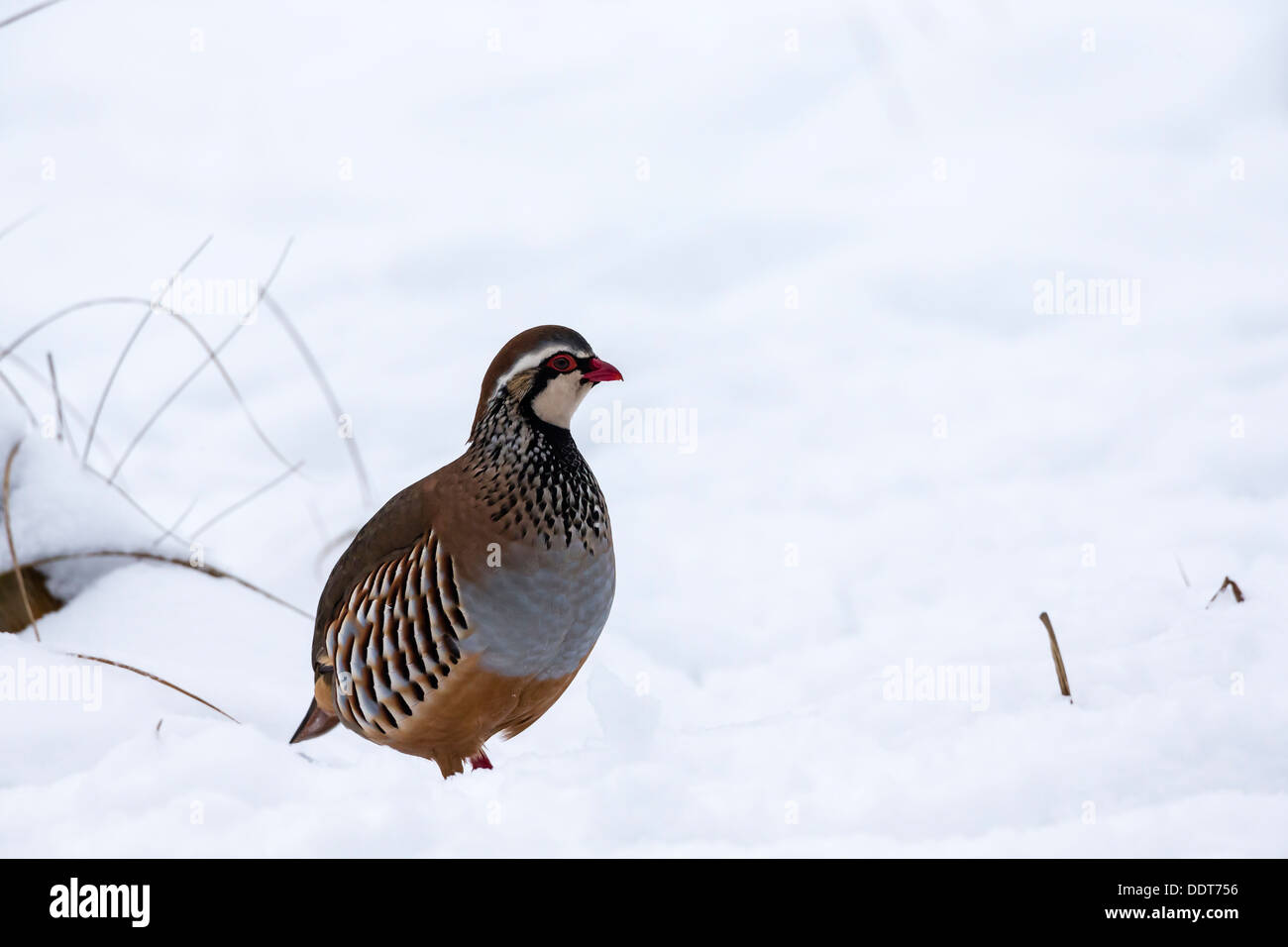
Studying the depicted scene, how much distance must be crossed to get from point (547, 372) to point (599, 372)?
12cm

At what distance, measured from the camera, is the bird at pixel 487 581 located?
2.75 metres

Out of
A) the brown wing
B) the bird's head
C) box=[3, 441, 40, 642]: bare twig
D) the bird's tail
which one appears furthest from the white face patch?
box=[3, 441, 40, 642]: bare twig

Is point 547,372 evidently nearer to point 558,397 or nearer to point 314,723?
point 558,397

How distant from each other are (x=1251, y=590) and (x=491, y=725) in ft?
6.44

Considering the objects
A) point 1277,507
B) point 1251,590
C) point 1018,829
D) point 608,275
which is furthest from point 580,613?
point 608,275

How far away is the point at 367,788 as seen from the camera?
2.34 meters

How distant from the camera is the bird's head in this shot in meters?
2.84

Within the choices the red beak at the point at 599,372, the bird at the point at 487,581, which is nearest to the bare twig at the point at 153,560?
the bird at the point at 487,581

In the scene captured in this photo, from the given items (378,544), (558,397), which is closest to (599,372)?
(558,397)

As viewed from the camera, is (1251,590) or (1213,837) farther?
(1251,590)

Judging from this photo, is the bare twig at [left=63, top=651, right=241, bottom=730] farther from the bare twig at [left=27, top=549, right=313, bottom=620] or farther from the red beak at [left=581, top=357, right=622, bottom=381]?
the red beak at [left=581, top=357, right=622, bottom=381]

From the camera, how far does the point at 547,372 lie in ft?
9.38

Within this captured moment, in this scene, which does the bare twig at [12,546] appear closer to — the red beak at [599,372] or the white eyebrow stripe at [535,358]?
the white eyebrow stripe at [535,358]

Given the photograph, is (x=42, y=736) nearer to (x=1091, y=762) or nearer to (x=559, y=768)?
(x=559, y=768)
